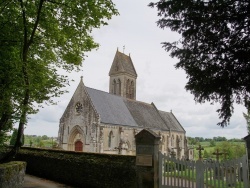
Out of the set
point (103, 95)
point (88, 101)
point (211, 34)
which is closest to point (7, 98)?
point (211, 34)

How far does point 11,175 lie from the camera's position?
7.70 meters

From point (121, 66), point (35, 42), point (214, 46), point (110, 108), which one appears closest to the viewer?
point (214, 46)

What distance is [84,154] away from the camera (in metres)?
12.8

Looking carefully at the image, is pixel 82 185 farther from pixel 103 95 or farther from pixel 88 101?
pixel 103 95

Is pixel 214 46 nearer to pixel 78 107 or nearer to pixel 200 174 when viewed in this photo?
pixel 200 174

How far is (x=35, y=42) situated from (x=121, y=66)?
34.6 m

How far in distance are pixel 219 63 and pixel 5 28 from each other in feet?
30.0

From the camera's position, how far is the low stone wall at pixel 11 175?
7129mm

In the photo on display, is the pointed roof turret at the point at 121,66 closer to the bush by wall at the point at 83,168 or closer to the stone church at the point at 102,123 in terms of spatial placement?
the stone church at the point at 102,123

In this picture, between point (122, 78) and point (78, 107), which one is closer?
point (78, 107)

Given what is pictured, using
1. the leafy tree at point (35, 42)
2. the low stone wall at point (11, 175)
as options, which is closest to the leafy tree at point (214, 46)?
the leafy tree at point (35, 42)

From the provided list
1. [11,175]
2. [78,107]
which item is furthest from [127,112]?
[11,175]

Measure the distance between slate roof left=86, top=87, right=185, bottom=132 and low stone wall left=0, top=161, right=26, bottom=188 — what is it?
786 inches

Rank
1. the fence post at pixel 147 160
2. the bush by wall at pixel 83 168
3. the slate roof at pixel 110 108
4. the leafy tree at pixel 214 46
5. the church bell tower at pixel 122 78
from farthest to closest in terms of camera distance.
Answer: the church bell tower at pixel 122 78, the slate roof at pixel 110 108, the bush by wall at pixel 83 168, the fence post at pixel 147 160, the leafy tree at pixel 214 46
